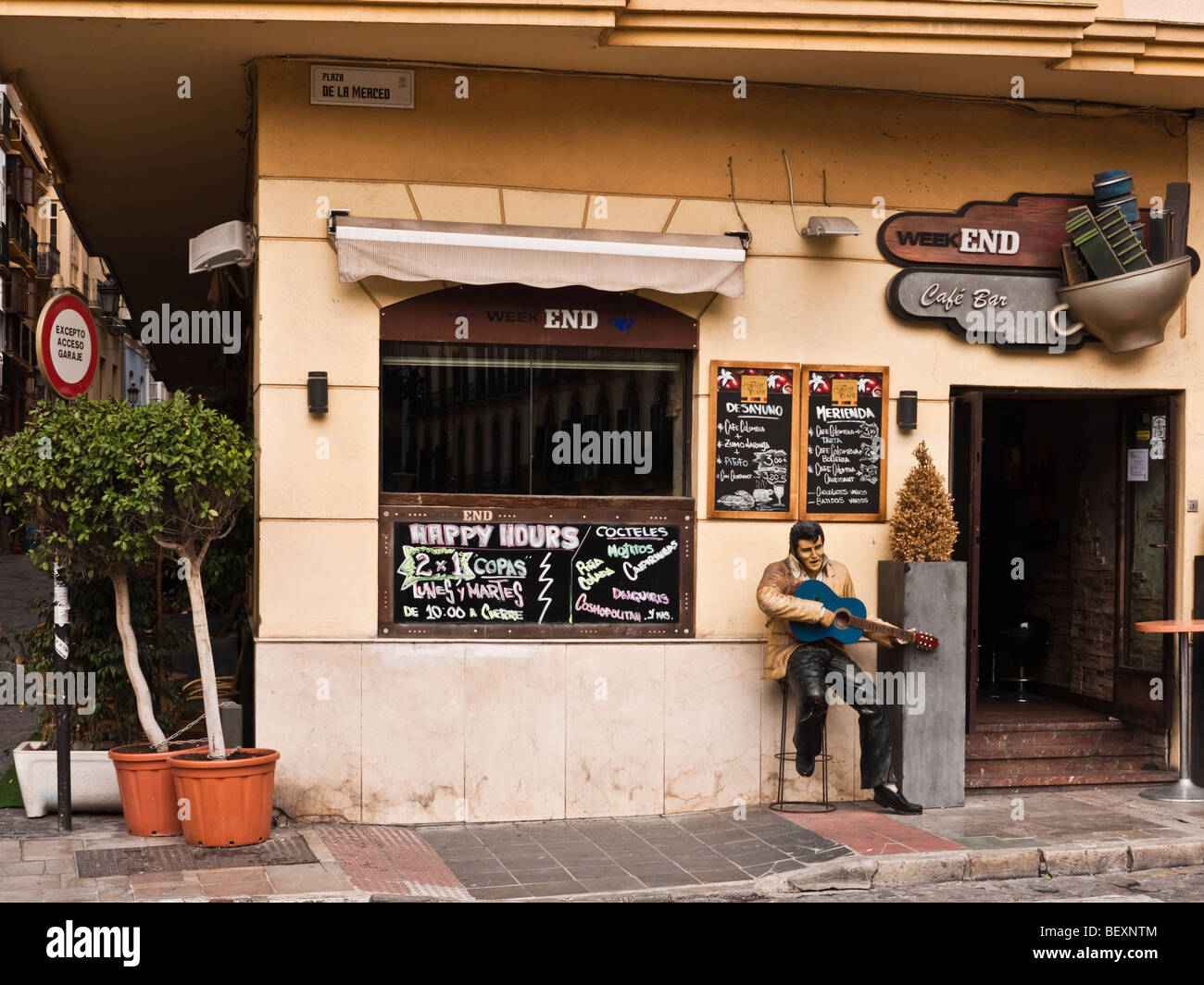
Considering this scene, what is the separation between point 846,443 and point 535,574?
2.23m

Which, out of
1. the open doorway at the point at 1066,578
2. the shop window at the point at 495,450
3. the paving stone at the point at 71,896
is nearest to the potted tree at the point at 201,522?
the paving stone at the point at 71,896

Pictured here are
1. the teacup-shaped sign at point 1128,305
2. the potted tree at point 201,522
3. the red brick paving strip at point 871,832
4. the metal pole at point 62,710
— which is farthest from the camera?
the teacup-shaped sign at point 1128,305

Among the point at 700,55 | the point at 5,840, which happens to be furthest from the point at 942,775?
the point at 5,840

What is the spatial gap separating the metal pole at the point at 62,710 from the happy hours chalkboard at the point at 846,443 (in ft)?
15.2

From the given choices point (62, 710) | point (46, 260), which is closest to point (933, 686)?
point (62, 710)

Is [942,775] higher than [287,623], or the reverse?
[287,623]

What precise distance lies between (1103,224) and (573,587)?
4280 millimetres

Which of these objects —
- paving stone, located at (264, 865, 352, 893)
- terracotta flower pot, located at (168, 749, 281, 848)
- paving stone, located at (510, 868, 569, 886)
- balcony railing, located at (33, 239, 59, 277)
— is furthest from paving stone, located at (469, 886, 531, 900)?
balcony railing, located at (33, 239, 59, 277)

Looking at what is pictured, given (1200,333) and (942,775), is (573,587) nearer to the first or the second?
(942,775)

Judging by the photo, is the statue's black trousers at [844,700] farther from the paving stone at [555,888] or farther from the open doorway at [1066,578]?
the paving stone at [555,888]

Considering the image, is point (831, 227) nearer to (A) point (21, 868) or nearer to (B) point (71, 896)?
(B) point (71, 896)

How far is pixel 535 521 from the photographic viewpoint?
835 centimetres

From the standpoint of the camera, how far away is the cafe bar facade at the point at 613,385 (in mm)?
8000

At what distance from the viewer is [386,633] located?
8109 mm
